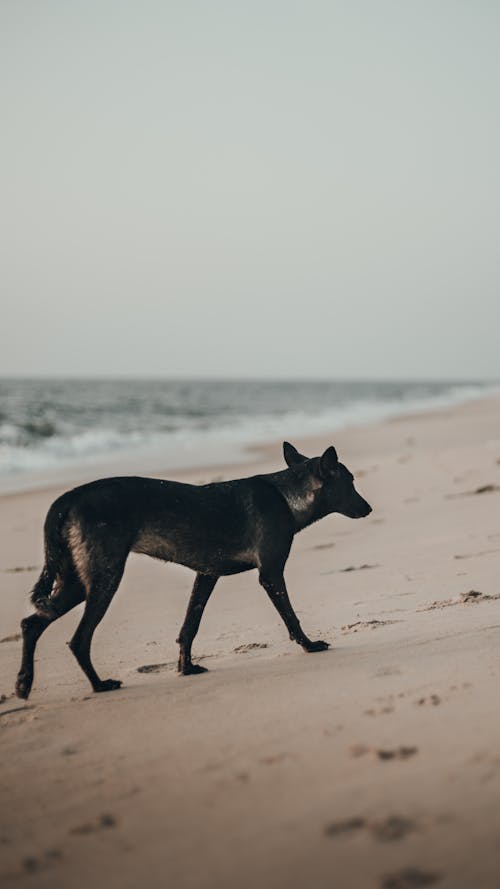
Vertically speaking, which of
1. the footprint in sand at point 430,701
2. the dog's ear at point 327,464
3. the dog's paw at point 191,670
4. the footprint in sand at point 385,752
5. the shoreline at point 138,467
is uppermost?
the dog's ear at point 327,464

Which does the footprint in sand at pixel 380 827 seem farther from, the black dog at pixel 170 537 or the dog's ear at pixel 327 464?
the dog's ear at pixel 327 464

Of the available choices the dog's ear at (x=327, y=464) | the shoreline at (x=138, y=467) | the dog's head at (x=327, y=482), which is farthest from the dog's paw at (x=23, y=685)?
the shoreline at (x=138, y=467)

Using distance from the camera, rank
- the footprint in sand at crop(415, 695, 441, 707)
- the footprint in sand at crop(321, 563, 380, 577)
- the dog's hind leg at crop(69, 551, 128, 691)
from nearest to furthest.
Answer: the footprint in sand at crop(415, 695, 441, 707), the dog's hind leg at crop(69, 551, 128, 691), the footprint in sand at crop(321, 563, 380, 577)

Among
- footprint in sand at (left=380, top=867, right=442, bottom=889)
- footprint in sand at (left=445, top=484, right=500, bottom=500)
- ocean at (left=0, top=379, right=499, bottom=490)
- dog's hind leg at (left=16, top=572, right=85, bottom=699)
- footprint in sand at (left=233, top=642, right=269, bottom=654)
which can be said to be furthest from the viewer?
ocean at (left=0, top=379, right=499, bottom=490)

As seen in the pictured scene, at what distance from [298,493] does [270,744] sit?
2.49 m

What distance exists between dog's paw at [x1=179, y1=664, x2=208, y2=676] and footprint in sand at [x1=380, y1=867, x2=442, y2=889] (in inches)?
106

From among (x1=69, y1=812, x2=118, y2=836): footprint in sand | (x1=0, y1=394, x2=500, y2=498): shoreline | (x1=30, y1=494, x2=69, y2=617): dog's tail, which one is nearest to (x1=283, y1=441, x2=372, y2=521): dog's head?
(x1=30, y1=494, x2=69, y2=617): dog's tail

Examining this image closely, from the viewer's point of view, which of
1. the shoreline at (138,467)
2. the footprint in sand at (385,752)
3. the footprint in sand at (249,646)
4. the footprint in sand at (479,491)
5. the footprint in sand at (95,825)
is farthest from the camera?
the shoreline at (138,467)

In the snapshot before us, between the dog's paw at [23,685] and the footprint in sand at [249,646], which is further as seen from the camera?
the footprint in sand at [249,646]

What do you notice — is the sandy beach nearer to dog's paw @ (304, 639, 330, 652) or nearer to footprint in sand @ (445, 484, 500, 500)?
dog's paw @ (304, 639, 330, 652)

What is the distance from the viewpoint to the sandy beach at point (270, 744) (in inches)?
101

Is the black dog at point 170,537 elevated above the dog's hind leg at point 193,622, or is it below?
above

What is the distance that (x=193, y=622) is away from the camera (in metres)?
5.35

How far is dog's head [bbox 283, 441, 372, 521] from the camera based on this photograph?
584 cm
